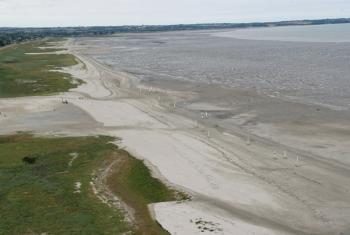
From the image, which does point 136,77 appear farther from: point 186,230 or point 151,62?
point 186,230

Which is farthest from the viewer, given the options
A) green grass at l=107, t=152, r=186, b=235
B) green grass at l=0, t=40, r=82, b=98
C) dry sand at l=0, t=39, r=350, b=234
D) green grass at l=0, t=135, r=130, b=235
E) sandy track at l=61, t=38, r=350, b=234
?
green grass at l=0, t=40, r=82, b=98

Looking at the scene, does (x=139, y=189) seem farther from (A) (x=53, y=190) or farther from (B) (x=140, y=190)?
(A) (x=53, y=190)

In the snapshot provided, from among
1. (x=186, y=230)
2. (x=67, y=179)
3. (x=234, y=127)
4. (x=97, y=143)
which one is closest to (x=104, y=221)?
(x=186, y=230)

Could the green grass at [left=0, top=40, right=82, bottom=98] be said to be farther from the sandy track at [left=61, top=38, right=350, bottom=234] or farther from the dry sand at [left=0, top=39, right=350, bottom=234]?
the sandy track at [left=61, top=38, right=350, bottom=234]

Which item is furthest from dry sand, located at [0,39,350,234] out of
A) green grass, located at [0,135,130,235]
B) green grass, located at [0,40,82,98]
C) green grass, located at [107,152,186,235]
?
green grass, located at [0,40,82,98]

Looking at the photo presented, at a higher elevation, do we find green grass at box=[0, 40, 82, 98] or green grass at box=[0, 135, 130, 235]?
green grass at box=[0, 135, 130, 235]

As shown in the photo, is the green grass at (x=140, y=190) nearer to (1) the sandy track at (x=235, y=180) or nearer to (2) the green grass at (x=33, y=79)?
(1) the sandy track at (x=235, y=180)

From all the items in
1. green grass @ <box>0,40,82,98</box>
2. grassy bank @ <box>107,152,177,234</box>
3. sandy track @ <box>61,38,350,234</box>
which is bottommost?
green grass @ <box>0,40,82,98</box>

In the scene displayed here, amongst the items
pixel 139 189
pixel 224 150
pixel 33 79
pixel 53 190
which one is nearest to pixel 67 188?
pixel 53 190
